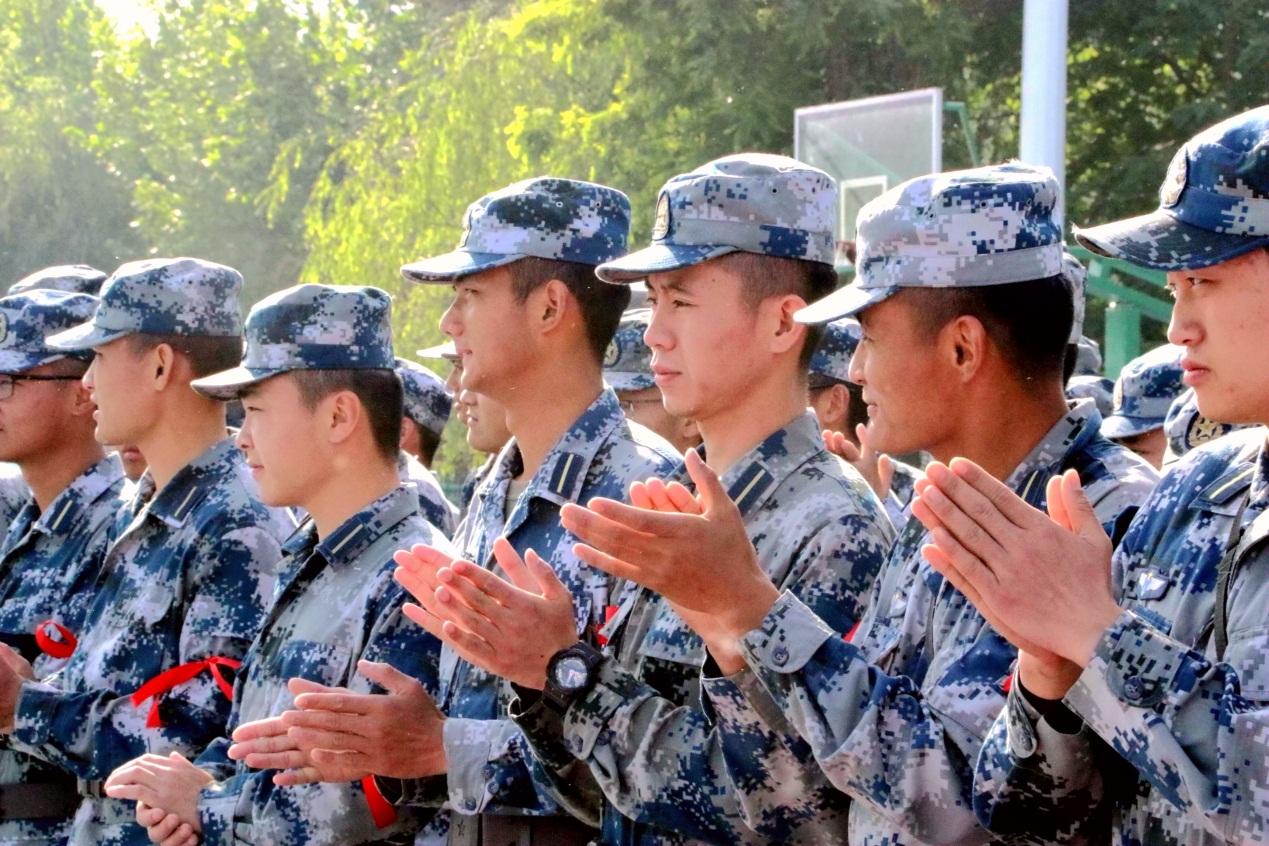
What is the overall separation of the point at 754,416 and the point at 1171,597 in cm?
130

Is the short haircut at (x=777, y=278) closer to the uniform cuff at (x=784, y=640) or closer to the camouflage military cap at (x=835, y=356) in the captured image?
the uniform cuff at (x=784, y=640)

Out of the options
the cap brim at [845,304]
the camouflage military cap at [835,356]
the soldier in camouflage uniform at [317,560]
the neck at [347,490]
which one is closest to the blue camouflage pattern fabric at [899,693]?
the cap brim at [845,304]

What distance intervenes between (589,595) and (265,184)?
34486 mm

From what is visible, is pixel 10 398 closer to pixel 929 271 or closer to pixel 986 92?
pixel 929 271

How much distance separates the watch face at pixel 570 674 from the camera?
3443 mm

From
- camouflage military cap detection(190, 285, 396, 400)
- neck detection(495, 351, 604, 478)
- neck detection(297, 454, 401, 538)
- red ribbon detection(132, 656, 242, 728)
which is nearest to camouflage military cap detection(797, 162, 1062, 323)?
neck detection(495, 351, 604, 478)

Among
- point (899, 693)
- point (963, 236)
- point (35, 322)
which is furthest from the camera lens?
point (35, 322)

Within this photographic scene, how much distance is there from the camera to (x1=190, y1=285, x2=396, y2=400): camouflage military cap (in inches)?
188


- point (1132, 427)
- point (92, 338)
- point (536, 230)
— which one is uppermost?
point (536, 230)

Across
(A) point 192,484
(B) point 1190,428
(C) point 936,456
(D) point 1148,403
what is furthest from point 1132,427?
(A) point 192,484

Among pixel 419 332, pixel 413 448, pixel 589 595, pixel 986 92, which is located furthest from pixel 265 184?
pixel 589 595

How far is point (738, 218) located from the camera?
152 inches

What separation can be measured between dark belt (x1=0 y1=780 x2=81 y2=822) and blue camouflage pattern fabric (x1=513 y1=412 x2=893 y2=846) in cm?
228

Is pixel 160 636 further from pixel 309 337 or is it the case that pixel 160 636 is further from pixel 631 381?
pixel 631 381
